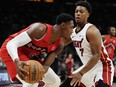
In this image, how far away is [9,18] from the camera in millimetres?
16453

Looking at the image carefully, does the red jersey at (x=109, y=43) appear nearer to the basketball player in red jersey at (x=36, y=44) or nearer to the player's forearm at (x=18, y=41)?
the basketball player in red jersey at (x=36, y=44)

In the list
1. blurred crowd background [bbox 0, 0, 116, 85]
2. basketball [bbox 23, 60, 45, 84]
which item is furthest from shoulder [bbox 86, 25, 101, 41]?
blurred crowd background [bbox 0, 0, 116, 85]

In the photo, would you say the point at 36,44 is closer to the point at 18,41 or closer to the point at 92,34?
the point at 18,41

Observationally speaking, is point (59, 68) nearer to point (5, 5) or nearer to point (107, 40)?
point (107, 40)

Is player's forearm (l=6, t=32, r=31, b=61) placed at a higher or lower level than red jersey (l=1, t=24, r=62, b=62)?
higher

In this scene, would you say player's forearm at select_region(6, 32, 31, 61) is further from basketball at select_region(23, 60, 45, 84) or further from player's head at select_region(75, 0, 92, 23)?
player's head at select_region(75, 0, 92, 23)

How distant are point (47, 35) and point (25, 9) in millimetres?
13177

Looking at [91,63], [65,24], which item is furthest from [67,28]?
[91,63]

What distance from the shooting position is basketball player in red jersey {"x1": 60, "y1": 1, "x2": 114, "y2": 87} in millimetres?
4324

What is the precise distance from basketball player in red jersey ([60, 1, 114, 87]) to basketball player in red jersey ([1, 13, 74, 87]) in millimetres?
218

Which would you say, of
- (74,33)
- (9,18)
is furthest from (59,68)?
(74,33)

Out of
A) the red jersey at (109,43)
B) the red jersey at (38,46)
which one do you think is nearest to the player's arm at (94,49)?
the red jersey at (38,46)

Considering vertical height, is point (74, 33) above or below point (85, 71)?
above

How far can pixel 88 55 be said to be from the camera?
4539mm
